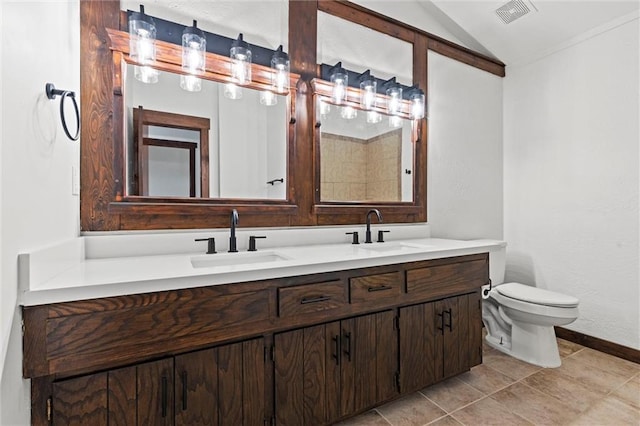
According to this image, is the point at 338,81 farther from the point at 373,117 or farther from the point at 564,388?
the point at 564,388

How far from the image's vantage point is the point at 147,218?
1533 mm

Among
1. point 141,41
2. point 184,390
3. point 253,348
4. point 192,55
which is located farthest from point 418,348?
point 141,41

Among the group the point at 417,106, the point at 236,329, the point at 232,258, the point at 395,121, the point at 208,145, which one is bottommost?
the point at 236,329

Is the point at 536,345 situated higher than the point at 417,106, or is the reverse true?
the point at 417,106

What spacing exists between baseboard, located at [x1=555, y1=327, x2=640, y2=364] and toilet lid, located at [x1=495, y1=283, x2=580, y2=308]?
0.56 meters

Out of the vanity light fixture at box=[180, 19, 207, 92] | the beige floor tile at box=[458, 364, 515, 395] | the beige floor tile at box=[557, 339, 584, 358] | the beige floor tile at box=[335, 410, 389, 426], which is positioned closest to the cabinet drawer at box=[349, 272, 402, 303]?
the beige floor tile at box=[335, 410, 389, 426]

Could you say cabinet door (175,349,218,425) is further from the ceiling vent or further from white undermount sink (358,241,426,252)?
the ceiling vent

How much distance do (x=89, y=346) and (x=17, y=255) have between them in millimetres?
322

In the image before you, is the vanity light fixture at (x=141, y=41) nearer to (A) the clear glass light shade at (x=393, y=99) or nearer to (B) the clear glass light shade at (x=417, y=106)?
(A) the clear glass light shade at (x=393, y=99)

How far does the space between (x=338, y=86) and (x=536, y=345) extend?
7.18 feet

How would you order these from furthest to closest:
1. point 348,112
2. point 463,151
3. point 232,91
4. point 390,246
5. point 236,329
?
point 463,151 → point 348,112 → point 390,246 → point 232,91 → point 236,329

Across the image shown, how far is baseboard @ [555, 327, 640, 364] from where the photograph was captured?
212cm

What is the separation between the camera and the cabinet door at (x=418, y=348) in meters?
1.59

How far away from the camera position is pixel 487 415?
1.59 m
